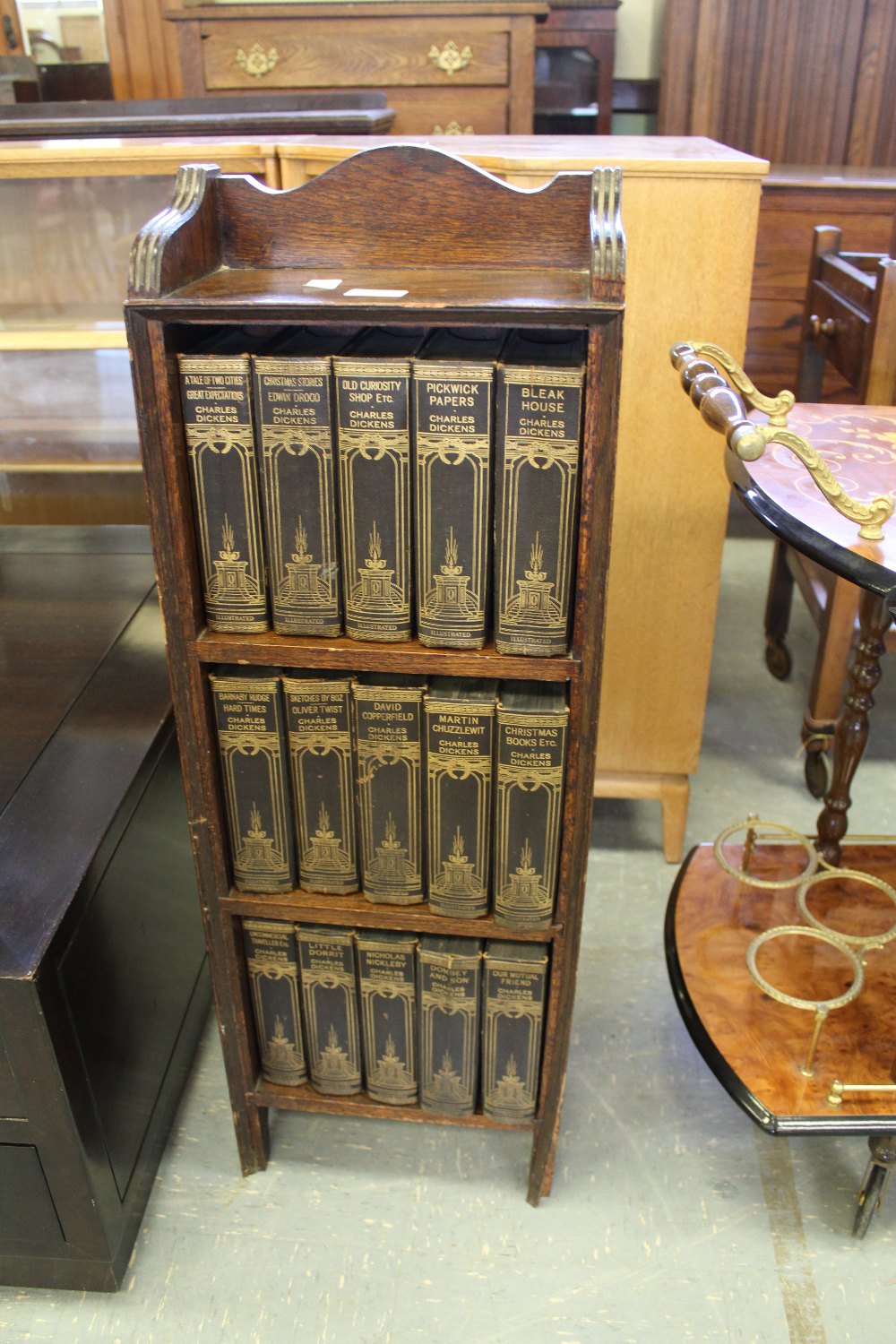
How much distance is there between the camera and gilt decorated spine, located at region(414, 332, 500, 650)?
36.8 inches

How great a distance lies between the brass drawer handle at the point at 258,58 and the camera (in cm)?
245

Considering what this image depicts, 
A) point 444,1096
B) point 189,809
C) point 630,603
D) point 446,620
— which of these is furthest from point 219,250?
point 444,1096

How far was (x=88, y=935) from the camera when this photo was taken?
1.13 meters

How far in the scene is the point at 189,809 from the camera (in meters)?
1.12

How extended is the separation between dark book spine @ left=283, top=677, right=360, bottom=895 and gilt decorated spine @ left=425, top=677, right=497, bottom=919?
0.09 metres

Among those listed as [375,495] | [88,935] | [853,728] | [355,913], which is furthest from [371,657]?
[853,728]

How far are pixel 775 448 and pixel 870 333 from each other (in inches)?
28.0

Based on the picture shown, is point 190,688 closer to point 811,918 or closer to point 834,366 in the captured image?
point 811,918

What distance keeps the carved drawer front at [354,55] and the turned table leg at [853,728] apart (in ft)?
5.25

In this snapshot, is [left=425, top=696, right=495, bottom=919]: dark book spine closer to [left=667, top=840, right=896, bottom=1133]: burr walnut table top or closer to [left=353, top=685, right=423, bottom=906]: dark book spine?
[left=353, top=685, right=423, bottom=906]: dark book spine

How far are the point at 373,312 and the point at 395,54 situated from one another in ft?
6.26

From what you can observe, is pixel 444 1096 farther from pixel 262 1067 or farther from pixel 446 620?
pixel 446 620

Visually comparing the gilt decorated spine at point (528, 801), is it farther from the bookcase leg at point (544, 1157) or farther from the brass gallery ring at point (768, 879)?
the brass gallery ring at point (768, 879)

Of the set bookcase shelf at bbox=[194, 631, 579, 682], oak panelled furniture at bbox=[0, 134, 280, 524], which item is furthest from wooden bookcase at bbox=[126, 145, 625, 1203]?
oak panelled furniture at bbox=[0, 134, 280, 524]
